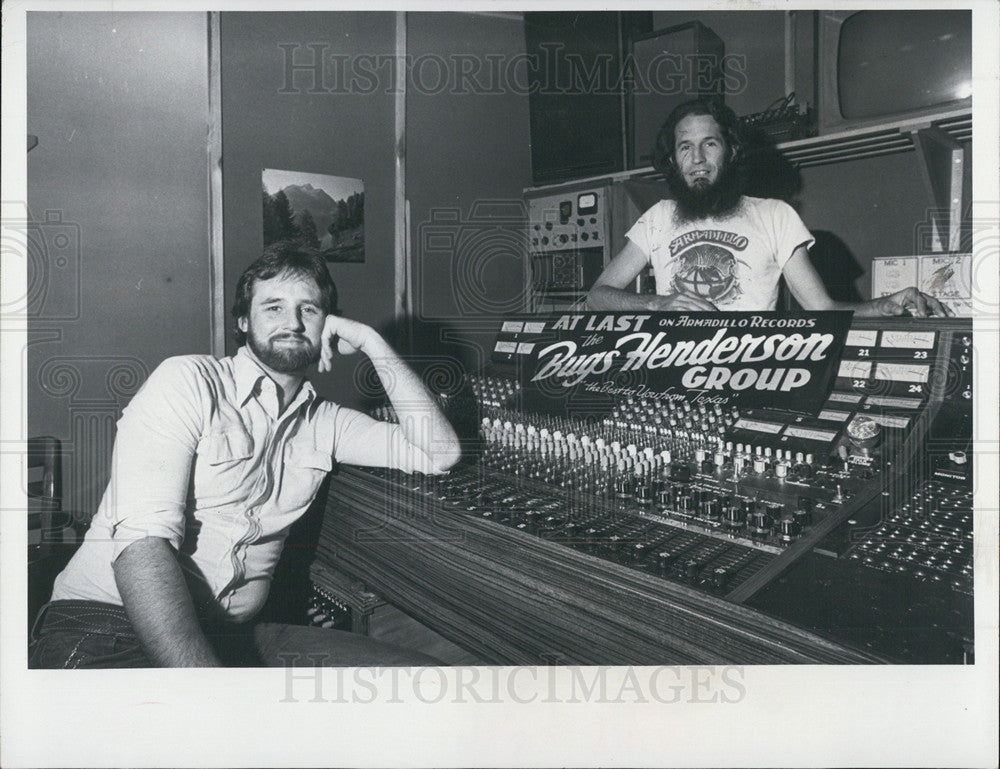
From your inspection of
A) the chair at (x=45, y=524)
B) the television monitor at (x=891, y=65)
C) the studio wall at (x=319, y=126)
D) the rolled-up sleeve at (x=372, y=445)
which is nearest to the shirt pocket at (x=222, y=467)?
the rolled-up sleeve at (x=372, y=445)

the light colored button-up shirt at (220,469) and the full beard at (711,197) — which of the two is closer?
the light colored button-up shirt at (220,469)

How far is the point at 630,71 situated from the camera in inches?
90.2

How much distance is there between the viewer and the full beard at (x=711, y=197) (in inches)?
81.0

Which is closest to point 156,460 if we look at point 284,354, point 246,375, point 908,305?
point 246,375

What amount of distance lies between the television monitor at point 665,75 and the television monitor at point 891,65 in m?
0.33

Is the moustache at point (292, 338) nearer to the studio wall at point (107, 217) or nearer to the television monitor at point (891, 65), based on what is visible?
the studio wall at point (107, 217)

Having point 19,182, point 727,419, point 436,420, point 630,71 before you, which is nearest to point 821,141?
point 630,71

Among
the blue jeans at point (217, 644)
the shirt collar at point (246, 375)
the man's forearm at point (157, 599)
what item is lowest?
the blue jeans at point (217, 644)

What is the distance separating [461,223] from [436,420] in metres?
0.80

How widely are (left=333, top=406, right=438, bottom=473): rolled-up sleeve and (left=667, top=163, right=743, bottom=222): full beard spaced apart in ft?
3.52

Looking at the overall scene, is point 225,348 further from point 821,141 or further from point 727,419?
point 821,141

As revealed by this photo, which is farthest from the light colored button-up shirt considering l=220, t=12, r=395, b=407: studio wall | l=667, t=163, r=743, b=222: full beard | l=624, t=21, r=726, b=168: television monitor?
l=624, t=21, r=726, b=168: television monitor

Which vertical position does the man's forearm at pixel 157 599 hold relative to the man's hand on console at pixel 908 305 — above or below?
below

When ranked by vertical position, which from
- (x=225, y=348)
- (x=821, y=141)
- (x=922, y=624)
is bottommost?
(x=922, y=624)
